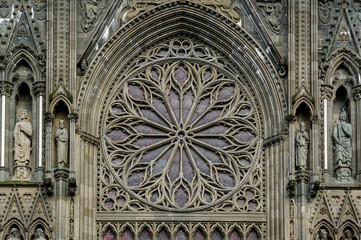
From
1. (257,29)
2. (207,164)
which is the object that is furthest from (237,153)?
(257,29)

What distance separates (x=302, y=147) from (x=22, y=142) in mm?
7222

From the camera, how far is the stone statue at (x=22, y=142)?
127 ft

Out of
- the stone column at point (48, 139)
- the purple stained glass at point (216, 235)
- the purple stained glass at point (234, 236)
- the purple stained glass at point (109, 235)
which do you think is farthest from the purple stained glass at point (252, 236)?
the stone column at point (48, 139)

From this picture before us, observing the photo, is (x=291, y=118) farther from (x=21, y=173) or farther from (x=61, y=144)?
(x=21, y=173)

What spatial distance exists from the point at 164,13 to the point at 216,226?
19.5 feet

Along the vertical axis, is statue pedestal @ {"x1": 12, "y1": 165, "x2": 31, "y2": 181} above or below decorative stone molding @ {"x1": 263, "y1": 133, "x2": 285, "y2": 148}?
below

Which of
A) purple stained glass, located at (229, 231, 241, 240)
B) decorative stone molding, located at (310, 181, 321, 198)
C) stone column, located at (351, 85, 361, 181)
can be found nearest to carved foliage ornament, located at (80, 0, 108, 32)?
purple stained glass, located at (229, 231, 241, 240)

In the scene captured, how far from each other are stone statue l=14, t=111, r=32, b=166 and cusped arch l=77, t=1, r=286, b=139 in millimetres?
1436

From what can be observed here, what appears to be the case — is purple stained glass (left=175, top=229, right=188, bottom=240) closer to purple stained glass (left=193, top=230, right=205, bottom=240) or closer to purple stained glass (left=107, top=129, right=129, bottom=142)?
purple stained glass (left=193, top=230, right=205, bottom=240)

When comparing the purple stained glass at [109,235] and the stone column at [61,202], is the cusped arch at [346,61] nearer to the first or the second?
the purple stained glass at [109,235]

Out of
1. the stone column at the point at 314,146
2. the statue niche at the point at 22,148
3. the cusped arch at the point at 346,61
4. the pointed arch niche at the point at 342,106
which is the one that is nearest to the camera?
the stone column at the point at 314,146

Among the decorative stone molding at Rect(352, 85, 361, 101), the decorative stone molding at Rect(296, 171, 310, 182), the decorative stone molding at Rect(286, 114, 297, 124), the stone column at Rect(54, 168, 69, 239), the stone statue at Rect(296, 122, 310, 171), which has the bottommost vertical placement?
the stone column at Rect(54, 168, 69, 239)

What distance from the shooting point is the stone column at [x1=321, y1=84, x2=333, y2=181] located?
39.0m

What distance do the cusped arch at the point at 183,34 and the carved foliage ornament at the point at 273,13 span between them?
0.74m
